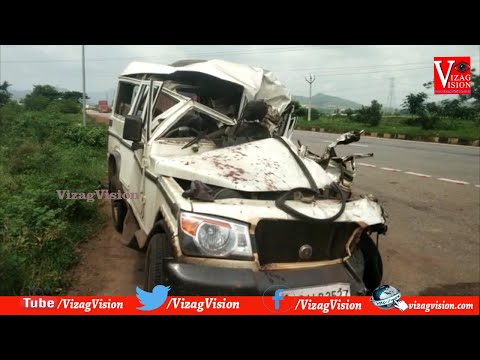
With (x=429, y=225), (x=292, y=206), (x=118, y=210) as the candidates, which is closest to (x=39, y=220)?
(x=118, y=210)

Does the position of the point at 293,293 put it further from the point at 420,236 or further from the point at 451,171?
the point at 451,171

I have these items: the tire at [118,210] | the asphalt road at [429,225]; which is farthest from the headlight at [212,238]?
the tire at [118,210]

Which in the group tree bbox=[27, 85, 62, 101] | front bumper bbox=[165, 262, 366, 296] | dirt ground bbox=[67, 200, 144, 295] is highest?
tree bbox=[27, 85, 62, 101]

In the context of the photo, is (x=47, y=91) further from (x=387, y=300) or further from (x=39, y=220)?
(x=387, y=300)

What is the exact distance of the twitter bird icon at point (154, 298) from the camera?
2400 millimetres

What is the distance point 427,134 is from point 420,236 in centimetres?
1827

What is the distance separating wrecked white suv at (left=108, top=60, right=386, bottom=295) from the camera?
237 centimetres

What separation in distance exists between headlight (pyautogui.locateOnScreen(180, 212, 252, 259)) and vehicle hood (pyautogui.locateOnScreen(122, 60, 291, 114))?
6.74 feet

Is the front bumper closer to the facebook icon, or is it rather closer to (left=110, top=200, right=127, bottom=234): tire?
the facebook icon

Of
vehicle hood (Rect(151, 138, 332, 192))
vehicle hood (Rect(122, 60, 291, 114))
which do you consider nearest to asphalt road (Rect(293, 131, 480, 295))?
vehicle hood (Rect(151, 138, 332, 192))

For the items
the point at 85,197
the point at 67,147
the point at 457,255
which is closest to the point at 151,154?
the point at 85,197

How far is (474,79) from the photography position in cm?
2103

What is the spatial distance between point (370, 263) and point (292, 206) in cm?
93

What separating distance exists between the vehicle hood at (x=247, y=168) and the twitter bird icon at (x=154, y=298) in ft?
2.58
